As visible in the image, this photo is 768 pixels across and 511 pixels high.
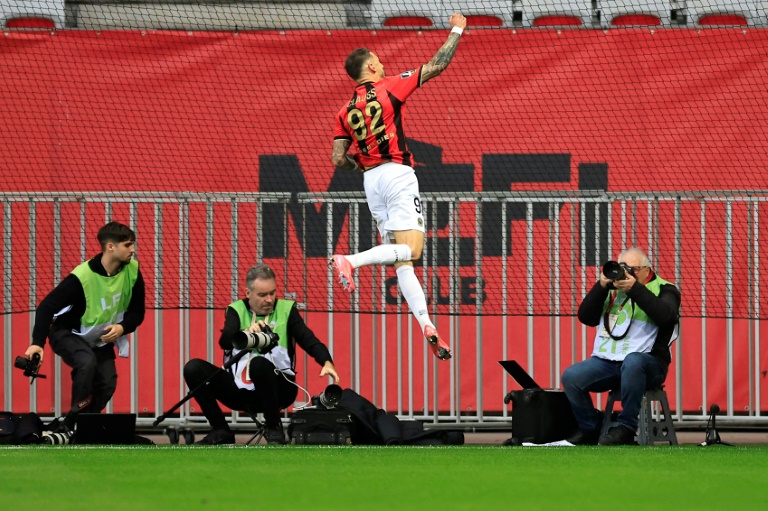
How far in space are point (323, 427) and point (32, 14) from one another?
172 inches

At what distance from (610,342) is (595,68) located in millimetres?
2599

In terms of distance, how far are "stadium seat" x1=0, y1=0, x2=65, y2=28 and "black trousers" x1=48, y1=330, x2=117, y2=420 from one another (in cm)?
287

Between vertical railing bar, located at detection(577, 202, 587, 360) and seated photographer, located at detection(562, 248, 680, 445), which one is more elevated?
vertical railing bar, located at detection(577, 202, 587, 360)

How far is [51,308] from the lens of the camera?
8.30 m

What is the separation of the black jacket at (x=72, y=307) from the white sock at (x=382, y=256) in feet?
4.96

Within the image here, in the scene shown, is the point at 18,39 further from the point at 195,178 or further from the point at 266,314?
the point at 266,314

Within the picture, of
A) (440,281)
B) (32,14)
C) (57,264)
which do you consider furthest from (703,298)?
(32,14)

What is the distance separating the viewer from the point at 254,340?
307 inches

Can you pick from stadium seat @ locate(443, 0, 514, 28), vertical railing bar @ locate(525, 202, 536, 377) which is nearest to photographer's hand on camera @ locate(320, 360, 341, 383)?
vertical railing bar @ locate(525, 202, 536, 377)

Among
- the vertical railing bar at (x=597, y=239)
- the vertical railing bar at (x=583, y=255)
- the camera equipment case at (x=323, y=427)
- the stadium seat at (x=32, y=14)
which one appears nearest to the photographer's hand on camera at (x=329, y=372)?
the camera equipment case at (x=323, y=427)

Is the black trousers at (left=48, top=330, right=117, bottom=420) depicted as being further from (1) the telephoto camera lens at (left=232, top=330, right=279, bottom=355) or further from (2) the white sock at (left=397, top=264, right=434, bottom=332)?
(2) the white sock at (left=397, top=264, right=434, bottom=332)

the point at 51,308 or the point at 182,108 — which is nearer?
the point at 51,308

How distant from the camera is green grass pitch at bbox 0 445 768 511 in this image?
4.70 meters

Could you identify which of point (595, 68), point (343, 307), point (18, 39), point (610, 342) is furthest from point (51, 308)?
point (595, 68)
